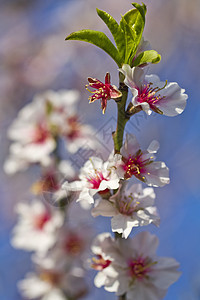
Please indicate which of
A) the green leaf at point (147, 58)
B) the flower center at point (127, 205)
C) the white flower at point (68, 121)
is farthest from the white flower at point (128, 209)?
the white flower at point (68, 121)

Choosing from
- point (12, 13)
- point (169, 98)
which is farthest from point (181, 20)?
point (169, 98)

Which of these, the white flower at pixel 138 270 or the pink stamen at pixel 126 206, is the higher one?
the pink stamen at pixel 126 206

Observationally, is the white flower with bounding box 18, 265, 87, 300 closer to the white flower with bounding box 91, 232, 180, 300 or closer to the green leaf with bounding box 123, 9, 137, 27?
the white flower with bounding box 91, 232, 180, 300

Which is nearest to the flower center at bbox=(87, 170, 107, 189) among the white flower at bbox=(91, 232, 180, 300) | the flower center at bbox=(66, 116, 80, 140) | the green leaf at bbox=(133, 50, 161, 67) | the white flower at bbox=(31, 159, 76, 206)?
the white flower at bbox=(91, 232, 180, 300)

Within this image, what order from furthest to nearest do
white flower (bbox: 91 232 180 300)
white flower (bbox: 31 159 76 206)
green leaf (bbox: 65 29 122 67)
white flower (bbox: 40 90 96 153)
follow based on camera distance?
white flower (bbox: 40 90 96 153), white flower (bbox: 31 159 76 206), white flower (bbox: 91 232 180 300), green leaf (bbox: 65 29 122 67)

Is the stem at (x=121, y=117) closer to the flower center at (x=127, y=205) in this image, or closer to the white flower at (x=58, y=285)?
the flower center at (x=127, y=205)

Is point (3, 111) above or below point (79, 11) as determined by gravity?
below

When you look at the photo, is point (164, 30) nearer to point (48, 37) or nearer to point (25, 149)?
point (48, 37)

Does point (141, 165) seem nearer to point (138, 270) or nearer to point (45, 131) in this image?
point (138, 270)
